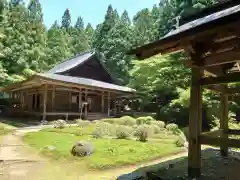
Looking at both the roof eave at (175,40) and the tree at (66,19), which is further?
the tree at (66,19)

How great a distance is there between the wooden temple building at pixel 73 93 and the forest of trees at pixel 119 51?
2.90 m

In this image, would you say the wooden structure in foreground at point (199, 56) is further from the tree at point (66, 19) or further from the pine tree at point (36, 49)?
the tree at point (66, 19)

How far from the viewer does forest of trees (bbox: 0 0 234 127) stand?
936 inches

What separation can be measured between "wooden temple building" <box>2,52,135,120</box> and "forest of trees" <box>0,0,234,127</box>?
2.90 m

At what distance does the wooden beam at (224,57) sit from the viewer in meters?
5.62

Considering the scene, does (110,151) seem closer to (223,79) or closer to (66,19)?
(223,79)

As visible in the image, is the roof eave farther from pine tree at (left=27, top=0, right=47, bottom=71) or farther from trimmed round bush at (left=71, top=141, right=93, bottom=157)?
pine tree at (left=27, top=0, right=47, bottom=71)

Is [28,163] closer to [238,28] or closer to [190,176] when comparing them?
[190,176]

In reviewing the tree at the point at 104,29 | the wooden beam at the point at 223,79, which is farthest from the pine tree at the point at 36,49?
the wooden beam at the point at 223,79

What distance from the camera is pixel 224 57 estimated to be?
5793 millimetres

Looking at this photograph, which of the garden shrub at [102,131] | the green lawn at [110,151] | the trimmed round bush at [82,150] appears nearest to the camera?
the green lawn at [110,151]

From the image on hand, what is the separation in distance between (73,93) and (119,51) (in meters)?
20.2

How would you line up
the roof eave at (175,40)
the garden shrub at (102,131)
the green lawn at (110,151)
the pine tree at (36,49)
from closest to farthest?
the roof eave at (175,40)
the green lawn at (110,151)
the garden shrub at (102,131)
the pine tree at (36,49)

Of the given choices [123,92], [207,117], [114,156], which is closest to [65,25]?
[123,92]
